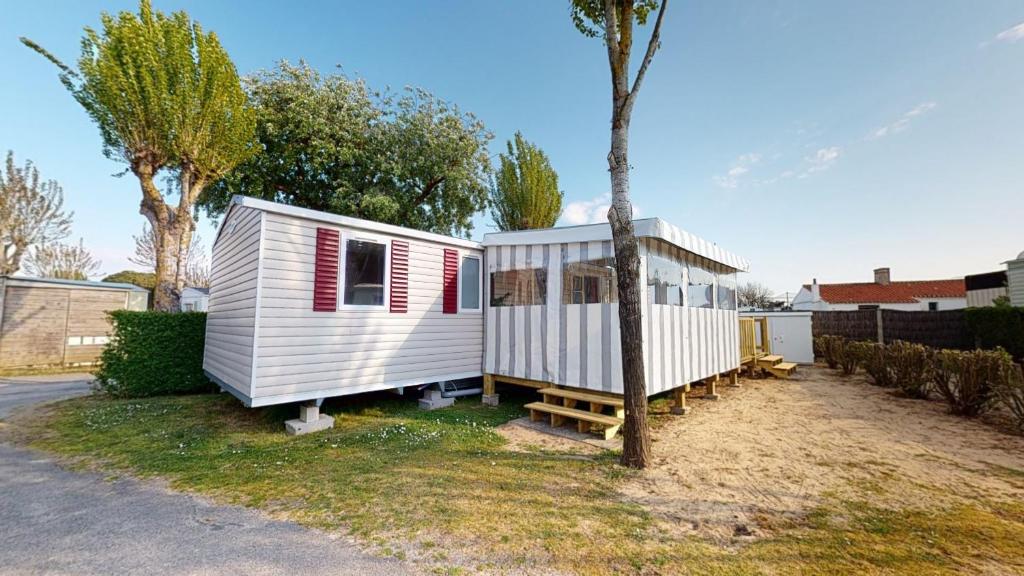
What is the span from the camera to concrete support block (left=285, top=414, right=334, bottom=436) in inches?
205

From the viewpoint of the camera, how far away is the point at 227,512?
3070 mm

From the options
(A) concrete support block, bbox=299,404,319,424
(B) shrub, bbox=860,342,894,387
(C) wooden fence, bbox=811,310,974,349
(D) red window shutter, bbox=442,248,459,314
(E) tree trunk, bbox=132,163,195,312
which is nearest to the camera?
(A) concrete support block, bbox=299,404,319,424

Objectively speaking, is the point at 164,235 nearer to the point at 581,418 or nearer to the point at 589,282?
the point at 589,282

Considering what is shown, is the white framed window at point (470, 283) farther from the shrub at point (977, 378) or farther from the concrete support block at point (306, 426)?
the shrub at point (977, 378)

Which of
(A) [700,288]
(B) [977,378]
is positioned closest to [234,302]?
(A) [700,288]

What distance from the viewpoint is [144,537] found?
2705 mm

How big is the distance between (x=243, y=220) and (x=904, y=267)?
127 feet

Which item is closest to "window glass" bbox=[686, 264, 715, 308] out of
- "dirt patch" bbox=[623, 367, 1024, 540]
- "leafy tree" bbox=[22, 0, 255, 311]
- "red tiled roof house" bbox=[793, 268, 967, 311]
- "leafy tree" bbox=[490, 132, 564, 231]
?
"dirt patch" bbox=[623, 367, 1024, 540]

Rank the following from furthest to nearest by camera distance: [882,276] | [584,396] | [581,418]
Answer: [882,276]
[584,396]
[581,418]

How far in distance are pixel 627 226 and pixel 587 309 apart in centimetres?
213

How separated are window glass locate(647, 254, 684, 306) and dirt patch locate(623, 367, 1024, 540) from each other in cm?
200

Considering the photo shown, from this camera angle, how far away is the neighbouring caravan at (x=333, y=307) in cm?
500

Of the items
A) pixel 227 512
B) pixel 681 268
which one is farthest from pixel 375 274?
pixel 681 268

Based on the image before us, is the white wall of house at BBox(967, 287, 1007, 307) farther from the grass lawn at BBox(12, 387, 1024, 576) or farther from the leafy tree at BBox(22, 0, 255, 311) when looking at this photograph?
the leafy tree at BBox(22, 0, 255, 311)
